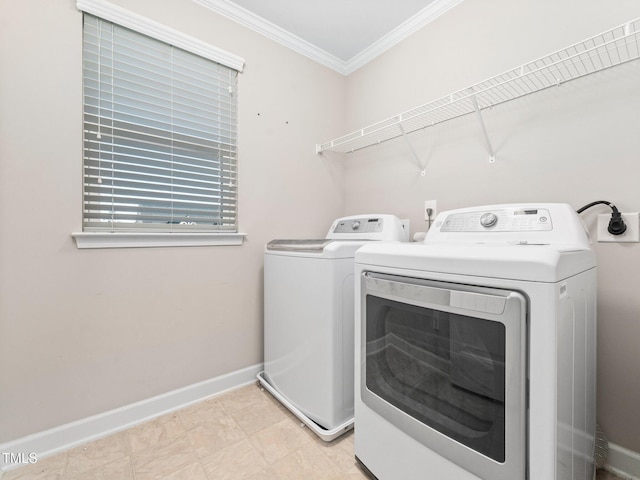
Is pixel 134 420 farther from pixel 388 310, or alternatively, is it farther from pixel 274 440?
pixel 388 310

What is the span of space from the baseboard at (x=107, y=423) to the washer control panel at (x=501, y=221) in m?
1.58

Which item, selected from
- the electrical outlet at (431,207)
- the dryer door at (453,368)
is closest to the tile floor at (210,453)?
the dryer door at (453,368)

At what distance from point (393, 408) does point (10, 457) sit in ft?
5.29

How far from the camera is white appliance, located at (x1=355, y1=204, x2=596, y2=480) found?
2.27 ft

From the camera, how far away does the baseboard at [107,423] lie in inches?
48.2

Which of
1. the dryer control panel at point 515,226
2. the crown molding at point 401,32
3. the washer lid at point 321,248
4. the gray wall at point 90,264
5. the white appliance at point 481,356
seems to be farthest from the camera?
the crown molding at point 401,32

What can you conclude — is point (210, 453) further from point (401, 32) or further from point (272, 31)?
point (401, 32)

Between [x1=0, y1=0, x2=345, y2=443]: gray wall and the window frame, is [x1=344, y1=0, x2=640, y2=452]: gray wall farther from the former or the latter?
the window frame

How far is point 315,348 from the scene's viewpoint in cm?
141

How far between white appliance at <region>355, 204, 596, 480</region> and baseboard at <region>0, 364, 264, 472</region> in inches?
38.7

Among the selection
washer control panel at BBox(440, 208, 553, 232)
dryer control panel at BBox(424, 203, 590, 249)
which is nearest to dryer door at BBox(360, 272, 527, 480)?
dryer control panel at BBox(424, 203, 590, 249)

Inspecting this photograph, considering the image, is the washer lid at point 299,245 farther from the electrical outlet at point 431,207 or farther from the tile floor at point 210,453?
the tile floor at point 210,453

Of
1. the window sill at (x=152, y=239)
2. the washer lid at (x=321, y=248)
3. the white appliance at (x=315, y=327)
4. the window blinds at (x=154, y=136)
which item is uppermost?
the window blinds at (x=154, y=136)

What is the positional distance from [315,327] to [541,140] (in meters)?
1.42
